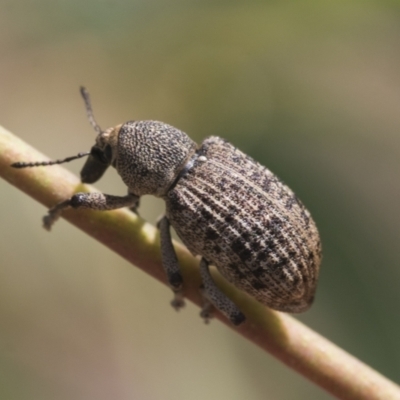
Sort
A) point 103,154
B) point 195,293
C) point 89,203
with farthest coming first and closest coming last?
point 103,154, point 195,293, point 89,203

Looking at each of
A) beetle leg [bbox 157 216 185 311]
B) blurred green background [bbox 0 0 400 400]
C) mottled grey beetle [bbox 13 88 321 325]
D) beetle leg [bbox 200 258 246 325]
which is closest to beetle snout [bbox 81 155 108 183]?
mottled grey beetle [bbox 13 88 321 325]

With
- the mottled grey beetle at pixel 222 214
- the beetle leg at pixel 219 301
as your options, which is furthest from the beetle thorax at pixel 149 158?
the beetle leg at pixel 219 301

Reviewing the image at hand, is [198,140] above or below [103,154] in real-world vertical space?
below

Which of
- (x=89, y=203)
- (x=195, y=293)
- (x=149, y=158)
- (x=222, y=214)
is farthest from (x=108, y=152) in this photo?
(x=195, y=293)

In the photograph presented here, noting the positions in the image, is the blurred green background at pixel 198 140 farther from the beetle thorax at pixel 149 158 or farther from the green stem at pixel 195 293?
the green stem at pixel 195 293

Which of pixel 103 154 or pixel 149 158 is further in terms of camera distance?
pixel 103 154

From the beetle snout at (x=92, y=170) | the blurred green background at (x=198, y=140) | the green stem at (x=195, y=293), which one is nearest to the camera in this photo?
the green stem at (x=195, y=293)

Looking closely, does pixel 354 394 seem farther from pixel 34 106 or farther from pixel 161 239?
pixel 34 106

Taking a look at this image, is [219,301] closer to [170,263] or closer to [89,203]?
[170,263]
